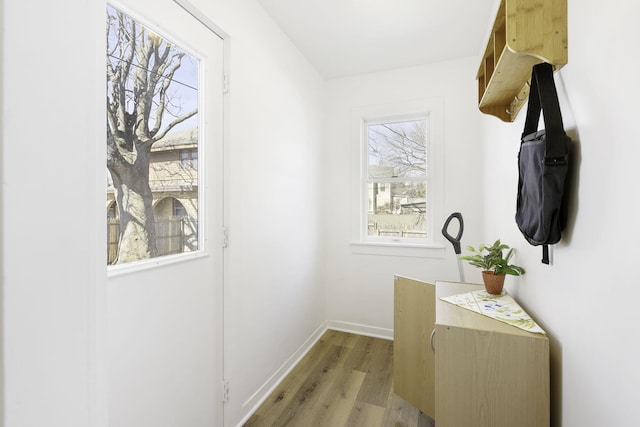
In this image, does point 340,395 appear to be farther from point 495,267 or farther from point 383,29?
point 383,29

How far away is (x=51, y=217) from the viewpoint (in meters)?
0.43

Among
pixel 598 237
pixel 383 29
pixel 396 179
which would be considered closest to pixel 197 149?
pixel 598 237

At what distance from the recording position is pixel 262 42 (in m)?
1.99

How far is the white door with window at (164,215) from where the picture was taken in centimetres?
114

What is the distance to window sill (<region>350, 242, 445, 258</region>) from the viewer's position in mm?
2746

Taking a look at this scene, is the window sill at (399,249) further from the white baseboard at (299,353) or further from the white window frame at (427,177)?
the white baseboard at (299,353)

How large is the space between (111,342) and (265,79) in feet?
5.62

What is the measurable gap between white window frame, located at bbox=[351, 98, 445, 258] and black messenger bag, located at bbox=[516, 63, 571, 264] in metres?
1.61

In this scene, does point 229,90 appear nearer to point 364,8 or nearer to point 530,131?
point 364,8

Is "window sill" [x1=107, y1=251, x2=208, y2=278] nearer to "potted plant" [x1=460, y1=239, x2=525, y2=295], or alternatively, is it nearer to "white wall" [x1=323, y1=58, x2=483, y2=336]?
"potted plant" [x1=460, y1=239, x2=525, y2=295]

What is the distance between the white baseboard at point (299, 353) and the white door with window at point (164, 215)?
12.7 inches

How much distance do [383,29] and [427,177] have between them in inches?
51.4

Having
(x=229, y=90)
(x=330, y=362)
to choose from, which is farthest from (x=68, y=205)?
(x=330, y=362)

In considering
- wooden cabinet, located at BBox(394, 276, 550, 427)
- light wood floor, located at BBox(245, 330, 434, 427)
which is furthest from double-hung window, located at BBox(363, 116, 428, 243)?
wooden cabinet, located at BBox(394, 276, 550, 427)
